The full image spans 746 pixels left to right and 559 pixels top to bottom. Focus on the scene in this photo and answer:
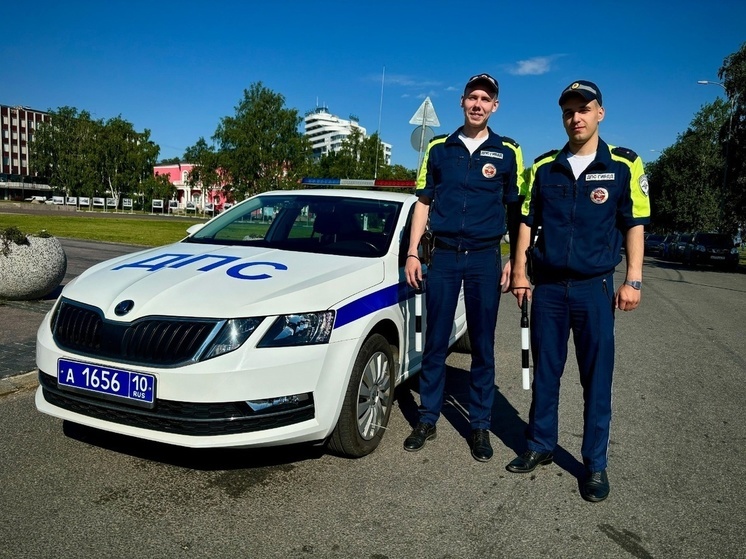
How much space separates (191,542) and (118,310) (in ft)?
3.71

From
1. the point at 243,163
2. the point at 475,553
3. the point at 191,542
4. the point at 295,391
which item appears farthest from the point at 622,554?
the point at 243,163

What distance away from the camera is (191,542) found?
2561mm

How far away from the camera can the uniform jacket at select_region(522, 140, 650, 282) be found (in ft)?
10.3

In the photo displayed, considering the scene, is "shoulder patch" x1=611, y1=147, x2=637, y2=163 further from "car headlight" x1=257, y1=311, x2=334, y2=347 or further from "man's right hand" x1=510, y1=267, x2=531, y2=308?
"car headlight" x1=257, y1=311, x2=334, y2=347

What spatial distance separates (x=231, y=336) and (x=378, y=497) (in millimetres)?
1071

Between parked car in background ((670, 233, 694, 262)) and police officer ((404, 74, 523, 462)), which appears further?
parked car in background ((670, 233, 694, 262))

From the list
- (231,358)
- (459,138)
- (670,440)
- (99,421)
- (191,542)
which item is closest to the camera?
(191,542)

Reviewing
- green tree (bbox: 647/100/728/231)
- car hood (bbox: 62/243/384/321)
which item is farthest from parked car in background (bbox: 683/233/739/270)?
car hood (bbox: 62/243/384/321)

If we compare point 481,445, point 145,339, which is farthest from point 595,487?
point 145,339

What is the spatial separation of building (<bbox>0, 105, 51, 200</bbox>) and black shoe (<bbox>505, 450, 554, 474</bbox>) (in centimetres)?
11554

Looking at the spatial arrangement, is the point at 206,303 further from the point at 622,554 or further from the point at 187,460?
the point at 622,554

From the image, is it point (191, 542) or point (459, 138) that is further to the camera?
point (459, 138)

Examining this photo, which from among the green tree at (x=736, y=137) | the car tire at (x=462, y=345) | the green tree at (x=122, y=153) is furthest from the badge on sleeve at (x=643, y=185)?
the green tree at (x=122, y=153)

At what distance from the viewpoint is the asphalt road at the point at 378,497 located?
2.59 meters
